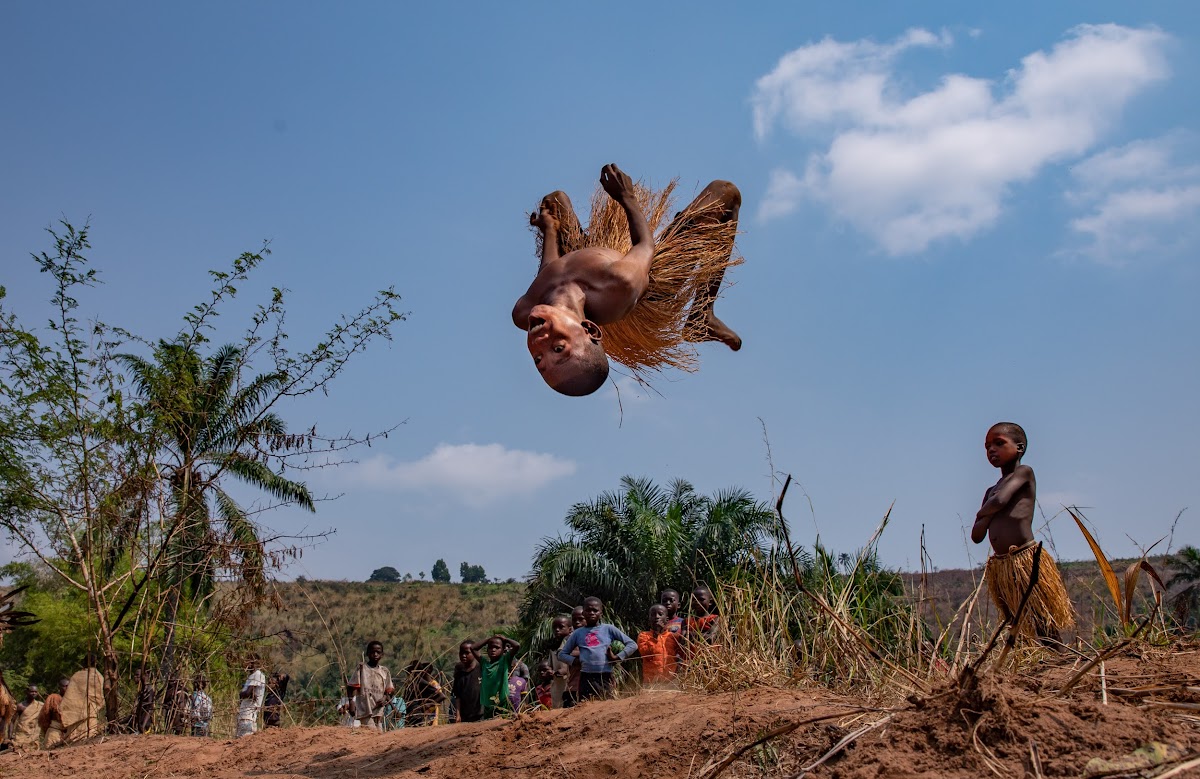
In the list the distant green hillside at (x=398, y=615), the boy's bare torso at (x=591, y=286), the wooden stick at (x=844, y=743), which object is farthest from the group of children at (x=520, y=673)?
the distant green hillside at (x=398, y=615)

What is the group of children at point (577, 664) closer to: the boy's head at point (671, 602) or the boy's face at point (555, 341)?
the boy's head at point (671, 602)

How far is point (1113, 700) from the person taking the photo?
315cm

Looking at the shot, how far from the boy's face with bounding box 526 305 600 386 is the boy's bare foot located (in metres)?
1.89

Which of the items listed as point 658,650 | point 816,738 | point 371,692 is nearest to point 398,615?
point 371,692

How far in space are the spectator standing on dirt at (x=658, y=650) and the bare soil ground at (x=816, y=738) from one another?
37.7 inches

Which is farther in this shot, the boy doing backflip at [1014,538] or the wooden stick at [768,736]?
the boy doing backflip at [1014,538]

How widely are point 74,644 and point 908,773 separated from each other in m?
22.8

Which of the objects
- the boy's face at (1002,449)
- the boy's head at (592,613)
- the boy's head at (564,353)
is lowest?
the boy's head at (592,613)

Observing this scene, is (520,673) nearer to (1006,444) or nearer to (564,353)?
(1006,444)

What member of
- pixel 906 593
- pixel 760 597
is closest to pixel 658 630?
pixel 760 597

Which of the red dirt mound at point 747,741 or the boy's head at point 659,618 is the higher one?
the boy's head at point 659,618

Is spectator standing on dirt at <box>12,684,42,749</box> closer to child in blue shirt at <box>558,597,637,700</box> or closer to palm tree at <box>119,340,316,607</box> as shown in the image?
palm tree at <box>119,340,316,607</box>

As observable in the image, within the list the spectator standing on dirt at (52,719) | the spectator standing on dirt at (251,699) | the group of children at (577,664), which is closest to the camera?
the group of children at (577,664)

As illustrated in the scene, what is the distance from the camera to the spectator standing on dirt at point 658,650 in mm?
6086
